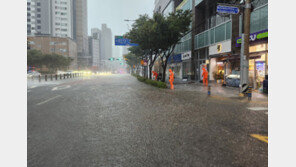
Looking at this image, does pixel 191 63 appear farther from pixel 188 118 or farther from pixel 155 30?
pixel 188 118

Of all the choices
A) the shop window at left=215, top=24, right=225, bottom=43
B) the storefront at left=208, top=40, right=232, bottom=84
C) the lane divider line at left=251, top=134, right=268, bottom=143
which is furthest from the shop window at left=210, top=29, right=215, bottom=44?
the lane divider line at left=251, top=134, right=268, bottom=143

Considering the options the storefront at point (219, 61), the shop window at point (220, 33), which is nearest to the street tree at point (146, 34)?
the storefront at point (219, 61)

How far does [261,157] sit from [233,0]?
69.3 feet

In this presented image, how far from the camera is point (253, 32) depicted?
16.2 meters

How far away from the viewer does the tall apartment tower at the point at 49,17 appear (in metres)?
108

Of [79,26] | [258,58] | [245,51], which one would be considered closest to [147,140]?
[245,51]

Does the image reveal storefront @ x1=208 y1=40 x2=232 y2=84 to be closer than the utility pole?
No

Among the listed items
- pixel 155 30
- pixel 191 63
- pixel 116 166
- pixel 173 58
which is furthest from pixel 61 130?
pixel 173 58

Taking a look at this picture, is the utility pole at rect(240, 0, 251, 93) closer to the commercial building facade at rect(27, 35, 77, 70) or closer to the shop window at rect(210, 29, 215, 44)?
the shop window at rect(210, 29, 215, 44)

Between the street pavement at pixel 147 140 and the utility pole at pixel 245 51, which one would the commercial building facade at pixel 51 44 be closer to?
the utility pole at pixel 245 51

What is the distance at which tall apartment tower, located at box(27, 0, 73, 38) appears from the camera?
355 ft

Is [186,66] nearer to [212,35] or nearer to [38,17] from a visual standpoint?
[212,35]

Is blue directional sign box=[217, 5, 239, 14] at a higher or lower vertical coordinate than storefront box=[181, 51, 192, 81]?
higher

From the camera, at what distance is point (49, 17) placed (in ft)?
365
